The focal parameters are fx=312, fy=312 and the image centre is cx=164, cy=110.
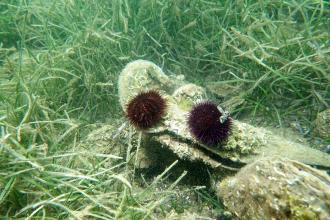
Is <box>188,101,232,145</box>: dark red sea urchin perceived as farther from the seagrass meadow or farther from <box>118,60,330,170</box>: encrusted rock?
the seagrass meadow

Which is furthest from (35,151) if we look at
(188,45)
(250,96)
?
(188,45)

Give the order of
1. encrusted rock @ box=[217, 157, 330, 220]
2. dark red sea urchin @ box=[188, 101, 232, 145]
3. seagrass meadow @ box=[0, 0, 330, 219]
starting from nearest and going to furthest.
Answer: encrusted rock @ box=[217, 157, 330, 220] < seagrass meadow @ box=[0, 0, 330, 219] < dark red sea urchin @ box=[188, 101, 232, 145]

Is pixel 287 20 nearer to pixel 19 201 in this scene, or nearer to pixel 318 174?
pixel 318 174

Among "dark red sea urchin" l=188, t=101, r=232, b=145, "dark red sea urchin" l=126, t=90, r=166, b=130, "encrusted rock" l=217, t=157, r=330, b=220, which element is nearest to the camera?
"encrusted rock" l=217, t=157, r=330, b=220

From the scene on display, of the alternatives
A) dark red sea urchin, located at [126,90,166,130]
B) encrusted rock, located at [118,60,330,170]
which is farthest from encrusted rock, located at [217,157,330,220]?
dark red sea urchin, located at [126,90,166,130]

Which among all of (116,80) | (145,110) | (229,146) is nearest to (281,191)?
(229,146)

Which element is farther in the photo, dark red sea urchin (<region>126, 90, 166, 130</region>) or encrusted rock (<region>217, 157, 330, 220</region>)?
dark red sea urchin (<region>126, 90, 166, 130</region>)
